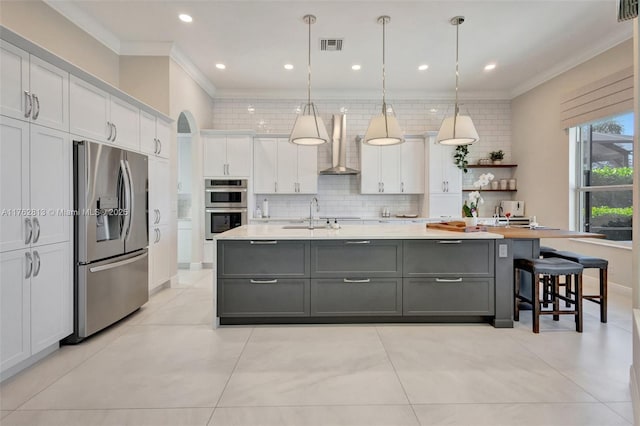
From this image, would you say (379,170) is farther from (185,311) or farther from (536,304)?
(185,311)

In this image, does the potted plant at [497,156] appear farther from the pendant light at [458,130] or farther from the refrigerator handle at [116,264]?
the refrigerator handle at [116,264]

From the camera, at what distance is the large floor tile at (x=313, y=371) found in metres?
1.94

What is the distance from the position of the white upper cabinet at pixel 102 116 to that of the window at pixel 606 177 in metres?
5.85

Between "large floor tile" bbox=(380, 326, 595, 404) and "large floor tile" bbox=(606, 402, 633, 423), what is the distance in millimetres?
104

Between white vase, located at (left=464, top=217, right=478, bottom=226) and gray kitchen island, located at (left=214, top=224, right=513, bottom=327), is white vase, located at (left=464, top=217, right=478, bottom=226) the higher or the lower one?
the higher one

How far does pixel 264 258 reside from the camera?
3.04 metres

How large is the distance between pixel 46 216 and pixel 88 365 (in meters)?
1.11

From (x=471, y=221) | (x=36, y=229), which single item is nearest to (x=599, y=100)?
(x=471, y=221)

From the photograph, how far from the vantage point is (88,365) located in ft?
7.68

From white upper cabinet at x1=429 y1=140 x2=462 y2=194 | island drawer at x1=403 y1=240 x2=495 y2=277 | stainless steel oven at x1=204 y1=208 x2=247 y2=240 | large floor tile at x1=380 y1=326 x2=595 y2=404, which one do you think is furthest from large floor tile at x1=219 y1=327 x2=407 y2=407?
white upper cabinet at x1=429 y1=140 x2=462 y2=194

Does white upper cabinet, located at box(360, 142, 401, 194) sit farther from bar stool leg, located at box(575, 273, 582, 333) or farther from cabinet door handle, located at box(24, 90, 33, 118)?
cabinet door handle, located at box(24, 90, 33, 118)

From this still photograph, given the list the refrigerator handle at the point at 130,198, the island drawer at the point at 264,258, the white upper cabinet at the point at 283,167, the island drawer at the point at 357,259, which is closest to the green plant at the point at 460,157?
the white upper cabinet at the point at 283,167

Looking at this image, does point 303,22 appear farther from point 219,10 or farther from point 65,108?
point 65,108

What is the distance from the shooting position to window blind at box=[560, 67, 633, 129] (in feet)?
12.9
